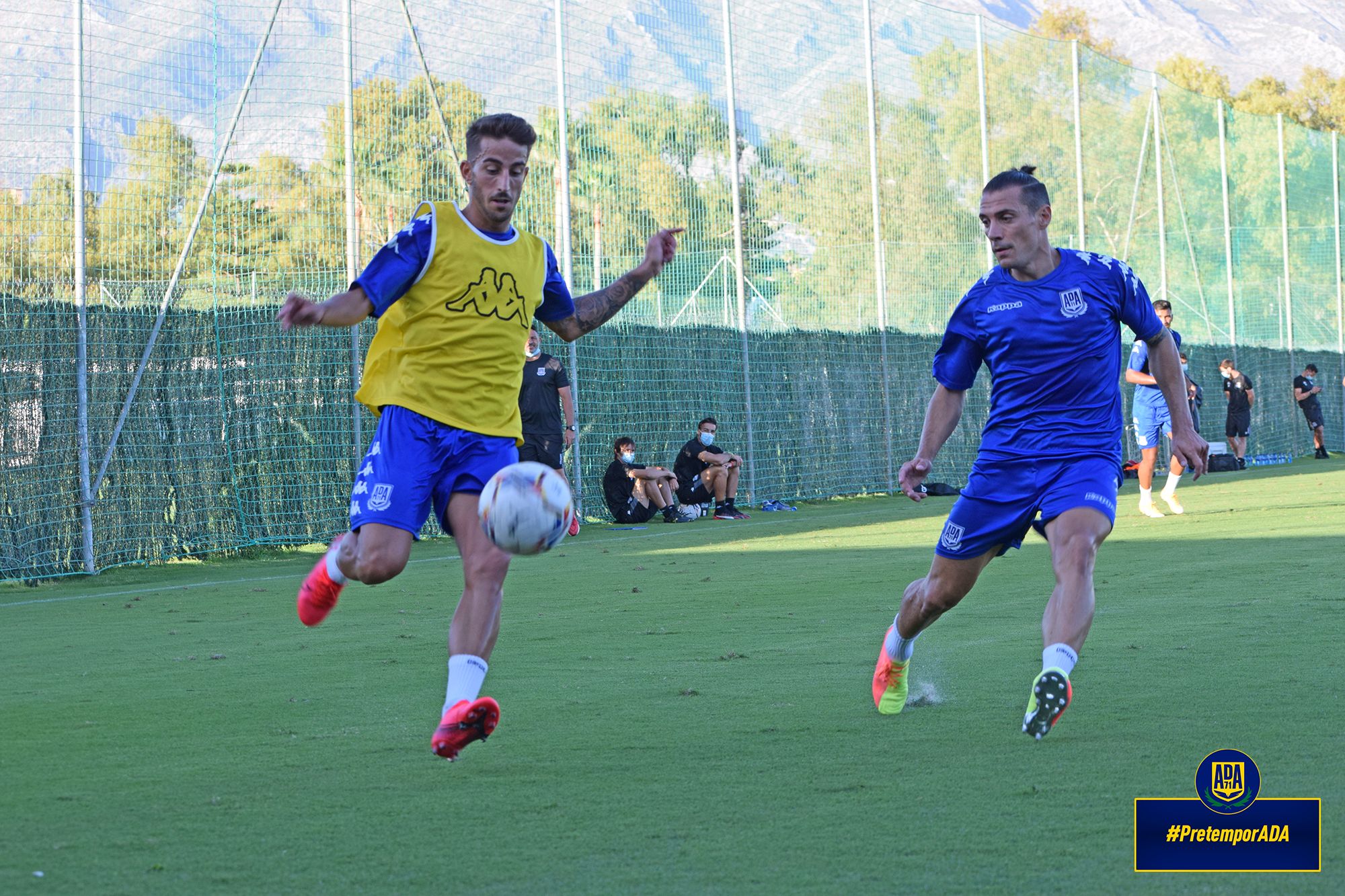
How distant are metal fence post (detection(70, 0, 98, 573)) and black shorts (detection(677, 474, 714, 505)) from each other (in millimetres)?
8103

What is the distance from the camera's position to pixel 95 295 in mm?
14117

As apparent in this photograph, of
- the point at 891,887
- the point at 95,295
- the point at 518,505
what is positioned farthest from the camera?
the point at 95,295

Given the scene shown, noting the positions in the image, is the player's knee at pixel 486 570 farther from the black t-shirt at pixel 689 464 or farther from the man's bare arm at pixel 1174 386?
the black t-shirt at pixel 689 464

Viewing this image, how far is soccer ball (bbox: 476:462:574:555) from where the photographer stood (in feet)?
16.9

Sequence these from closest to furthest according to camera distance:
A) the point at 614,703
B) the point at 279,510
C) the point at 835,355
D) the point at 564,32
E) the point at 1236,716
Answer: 1. the point at 1236,716
2. the point at 614,703
3. the point at 279,510
4. the point at 564,32
5. the point at 835,355

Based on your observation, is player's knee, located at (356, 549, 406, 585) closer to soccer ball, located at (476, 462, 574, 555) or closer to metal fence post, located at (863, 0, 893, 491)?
soccer ball, located at (476, 462, 574, 555)

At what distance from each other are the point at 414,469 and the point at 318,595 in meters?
0.80

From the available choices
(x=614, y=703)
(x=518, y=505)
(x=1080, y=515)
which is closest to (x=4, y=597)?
(x=614, y=703)

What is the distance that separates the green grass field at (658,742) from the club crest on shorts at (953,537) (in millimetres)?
632

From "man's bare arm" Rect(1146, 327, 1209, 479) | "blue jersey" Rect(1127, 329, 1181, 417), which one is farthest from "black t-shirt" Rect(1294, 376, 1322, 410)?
"man's bare arm" Rect(1146, 327, 1209, 479)

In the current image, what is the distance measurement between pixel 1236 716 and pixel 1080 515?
88cm

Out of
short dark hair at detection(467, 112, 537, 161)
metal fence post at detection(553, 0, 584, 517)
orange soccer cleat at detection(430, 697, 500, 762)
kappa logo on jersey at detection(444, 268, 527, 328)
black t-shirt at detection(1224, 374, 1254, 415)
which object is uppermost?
metal fence post at detection(553, 0, 584, 517)

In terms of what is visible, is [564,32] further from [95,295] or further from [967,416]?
[967,416]

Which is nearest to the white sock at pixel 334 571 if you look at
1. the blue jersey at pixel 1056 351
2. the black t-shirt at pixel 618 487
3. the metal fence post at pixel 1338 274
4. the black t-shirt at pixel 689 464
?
the blue jersey at pixel 1056 351
